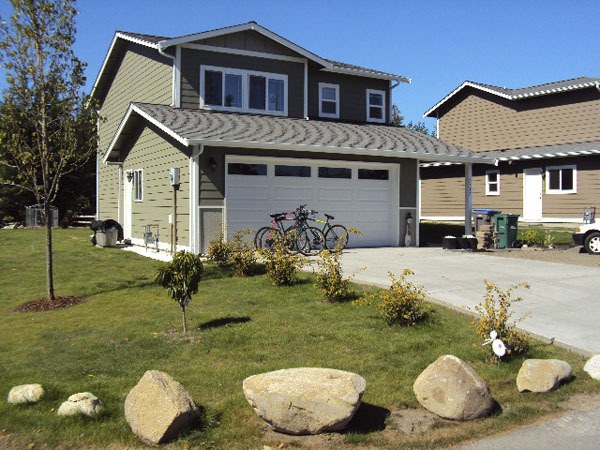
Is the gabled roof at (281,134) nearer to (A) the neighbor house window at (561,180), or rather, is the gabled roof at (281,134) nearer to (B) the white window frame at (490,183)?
(A) the neighbor house window at (561,180)

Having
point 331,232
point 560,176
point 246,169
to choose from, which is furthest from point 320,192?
point 560,176

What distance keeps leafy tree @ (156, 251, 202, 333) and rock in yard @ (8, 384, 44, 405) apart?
88.0 inches

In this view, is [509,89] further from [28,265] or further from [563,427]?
[563,427]

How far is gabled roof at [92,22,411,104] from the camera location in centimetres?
1606

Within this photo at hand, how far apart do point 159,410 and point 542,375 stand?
330cm

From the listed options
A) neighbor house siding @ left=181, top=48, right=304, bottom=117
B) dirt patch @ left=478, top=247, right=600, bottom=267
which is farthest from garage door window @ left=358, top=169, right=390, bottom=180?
dirt patch @ left=478, top=247, right=600, bottom=267

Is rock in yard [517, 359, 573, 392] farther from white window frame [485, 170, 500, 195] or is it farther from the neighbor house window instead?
white window frame [485, 170, 500, 195]

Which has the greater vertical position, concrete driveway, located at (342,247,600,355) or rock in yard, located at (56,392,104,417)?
concrete driveway, located at (342,247,600,355)

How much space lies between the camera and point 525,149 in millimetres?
26125

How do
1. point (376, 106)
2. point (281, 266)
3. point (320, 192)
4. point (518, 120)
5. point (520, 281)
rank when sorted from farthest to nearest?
point (518, 120) → point (376, 106) → point (320, 192) → point (520, 281) → point (281, 266)

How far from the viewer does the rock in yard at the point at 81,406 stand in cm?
439

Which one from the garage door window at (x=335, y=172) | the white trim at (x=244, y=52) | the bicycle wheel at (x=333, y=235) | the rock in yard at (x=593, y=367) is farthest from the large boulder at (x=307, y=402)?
the white trim at (x=244, y=52)

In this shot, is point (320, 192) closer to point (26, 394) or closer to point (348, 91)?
point (348, 91)

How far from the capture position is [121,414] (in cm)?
447
